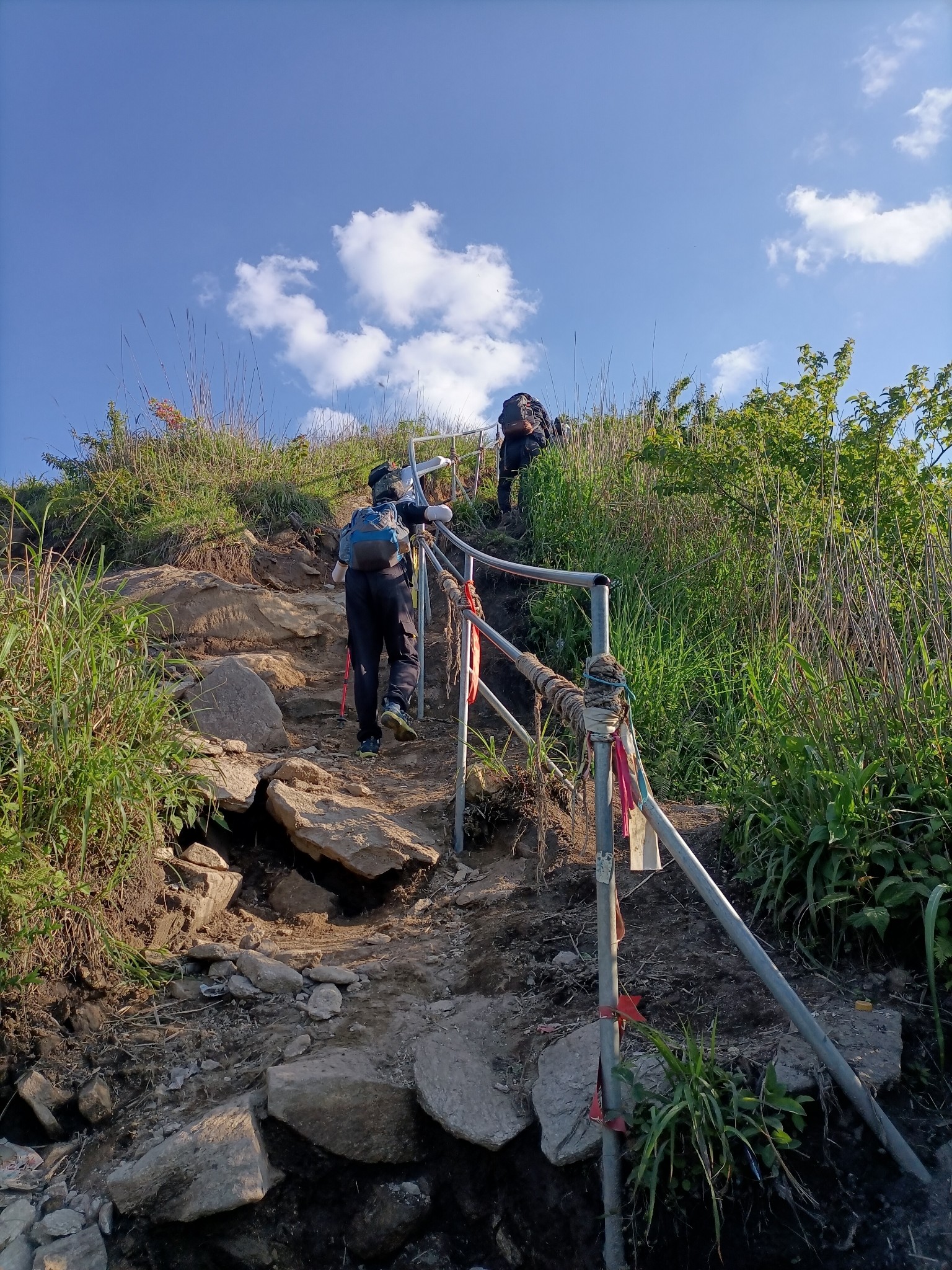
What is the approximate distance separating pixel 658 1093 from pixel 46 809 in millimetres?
1889

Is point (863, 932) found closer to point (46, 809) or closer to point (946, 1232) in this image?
point (946, 1232)

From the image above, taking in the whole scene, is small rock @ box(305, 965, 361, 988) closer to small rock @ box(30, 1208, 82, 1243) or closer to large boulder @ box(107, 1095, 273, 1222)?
large boulder @ box(107, 1095, 273, 1222)

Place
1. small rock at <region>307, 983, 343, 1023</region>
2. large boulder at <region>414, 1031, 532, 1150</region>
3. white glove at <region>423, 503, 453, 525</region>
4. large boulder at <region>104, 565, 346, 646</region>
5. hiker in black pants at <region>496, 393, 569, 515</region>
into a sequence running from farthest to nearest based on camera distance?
hiker in black pants at <region>496, 393, 569, 515</region> → large boulder at <region>104, 565, 346, 646</region> → white glove at <region>423, 503, 453, 525</region> → small rock at <region>307, 983, 343, 1023</region> → large boulder at <region>414, 1031, 532, 1150</region>

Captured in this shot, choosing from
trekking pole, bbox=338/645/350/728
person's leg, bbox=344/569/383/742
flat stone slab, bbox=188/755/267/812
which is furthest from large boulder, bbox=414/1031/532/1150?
trekking pole, bbox=338/645/350/728

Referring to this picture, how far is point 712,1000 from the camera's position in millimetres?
2031

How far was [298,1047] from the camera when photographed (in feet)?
7.39

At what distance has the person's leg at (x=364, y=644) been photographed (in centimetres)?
484

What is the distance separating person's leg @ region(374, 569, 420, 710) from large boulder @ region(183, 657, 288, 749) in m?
0.71

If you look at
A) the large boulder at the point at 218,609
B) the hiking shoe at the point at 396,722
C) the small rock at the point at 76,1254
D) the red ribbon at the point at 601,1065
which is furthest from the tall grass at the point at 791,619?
the large boulder at the point at 218,609

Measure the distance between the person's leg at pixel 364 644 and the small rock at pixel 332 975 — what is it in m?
2.26

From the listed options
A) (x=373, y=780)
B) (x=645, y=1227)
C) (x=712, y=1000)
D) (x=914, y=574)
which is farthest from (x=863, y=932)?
(x=373, y=780)

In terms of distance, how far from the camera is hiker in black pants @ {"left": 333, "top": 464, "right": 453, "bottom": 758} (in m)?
4.80

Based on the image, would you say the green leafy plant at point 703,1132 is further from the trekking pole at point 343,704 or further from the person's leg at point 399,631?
the trekking pole at point 343,704

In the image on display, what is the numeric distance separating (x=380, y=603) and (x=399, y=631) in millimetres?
206
